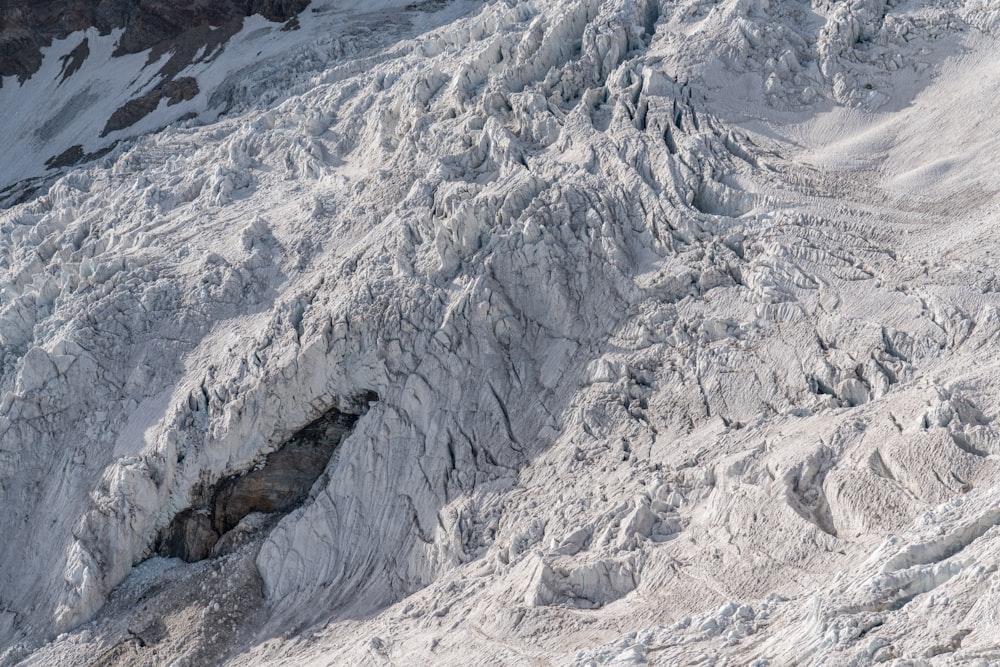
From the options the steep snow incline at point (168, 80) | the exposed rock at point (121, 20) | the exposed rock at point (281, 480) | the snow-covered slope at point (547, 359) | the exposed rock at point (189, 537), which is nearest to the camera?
the snow-covered slope at point (547, 359)

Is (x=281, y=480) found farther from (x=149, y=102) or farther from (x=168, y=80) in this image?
(x=168, y=80)

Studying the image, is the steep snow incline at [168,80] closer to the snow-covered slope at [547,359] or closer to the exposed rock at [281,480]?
the snow-covered slope at [547,359]

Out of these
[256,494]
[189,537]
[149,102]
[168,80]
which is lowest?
[189,537]

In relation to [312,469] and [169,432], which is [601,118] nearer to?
[312,469]

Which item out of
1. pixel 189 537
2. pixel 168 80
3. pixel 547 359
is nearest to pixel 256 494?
pixel 189 537

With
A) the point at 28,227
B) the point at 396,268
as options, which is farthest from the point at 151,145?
the point at 396,268

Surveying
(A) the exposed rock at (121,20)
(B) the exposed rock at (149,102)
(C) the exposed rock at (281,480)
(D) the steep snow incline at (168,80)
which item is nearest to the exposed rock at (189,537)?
(C) the exposed rock at (281,480)

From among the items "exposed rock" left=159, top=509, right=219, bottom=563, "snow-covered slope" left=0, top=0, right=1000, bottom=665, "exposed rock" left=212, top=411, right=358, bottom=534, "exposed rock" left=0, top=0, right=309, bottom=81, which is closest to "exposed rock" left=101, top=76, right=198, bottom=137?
"exposed rock" left=0, top=0, right=309, bottom=81
